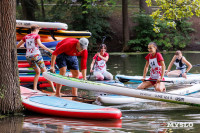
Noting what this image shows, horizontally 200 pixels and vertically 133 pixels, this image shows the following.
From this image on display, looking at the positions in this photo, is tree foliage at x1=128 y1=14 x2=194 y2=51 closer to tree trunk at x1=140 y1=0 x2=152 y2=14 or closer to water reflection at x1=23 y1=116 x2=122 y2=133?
tree trunk at x1=140 y1=0 x2=152 y2=14

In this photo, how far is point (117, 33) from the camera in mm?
30875

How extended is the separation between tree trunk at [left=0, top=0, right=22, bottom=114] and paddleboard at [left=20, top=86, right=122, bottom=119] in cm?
52

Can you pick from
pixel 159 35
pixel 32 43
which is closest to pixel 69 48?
pixel 32 43

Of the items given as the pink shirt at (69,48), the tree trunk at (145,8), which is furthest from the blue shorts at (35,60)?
the tree trunk at (145,8)

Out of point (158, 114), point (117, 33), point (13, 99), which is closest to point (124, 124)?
point (158, 114)

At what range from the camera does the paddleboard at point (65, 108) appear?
20.2 feet

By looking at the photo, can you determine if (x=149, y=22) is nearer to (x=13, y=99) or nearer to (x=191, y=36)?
(x=191, y=36)

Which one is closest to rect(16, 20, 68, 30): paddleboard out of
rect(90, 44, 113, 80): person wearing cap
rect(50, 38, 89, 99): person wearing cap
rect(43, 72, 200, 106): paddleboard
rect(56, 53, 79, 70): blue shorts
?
rect(90, 44, 113, 80): person wearing cap

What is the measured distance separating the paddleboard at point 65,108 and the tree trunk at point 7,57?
A: 522mm

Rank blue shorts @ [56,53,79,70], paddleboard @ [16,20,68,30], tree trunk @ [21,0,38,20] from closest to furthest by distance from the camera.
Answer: blue shorts @ [56,53,79,70] → paddleboard @ [16,20,68,30] → tree trunk @ [21,0,38,20]

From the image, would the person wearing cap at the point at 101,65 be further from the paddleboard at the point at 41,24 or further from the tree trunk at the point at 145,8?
the tree trunk at the point at 145,8

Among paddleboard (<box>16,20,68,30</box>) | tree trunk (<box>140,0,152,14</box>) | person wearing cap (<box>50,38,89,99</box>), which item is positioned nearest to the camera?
person wearing cap (<box>50,38,89,99</box>)

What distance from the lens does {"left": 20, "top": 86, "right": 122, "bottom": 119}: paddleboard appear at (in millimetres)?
6168

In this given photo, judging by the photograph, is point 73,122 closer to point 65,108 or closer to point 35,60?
point 65,108
